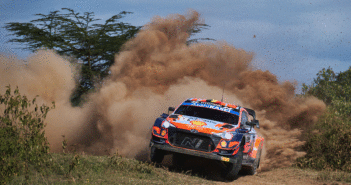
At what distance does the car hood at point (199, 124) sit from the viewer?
10180mm

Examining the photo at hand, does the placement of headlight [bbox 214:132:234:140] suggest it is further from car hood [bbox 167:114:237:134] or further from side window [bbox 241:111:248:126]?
side window [bbox 241:111:248:126]

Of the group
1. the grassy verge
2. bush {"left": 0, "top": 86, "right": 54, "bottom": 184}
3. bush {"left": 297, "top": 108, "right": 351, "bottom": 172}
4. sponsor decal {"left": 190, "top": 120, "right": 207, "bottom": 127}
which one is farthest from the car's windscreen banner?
bush {"left": 297, "top": 108, "right": 351, "bottom": 172}

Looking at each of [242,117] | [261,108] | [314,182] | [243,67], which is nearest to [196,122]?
[242,117]

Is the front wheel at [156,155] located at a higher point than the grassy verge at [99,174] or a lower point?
higher

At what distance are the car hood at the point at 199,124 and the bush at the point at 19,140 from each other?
3256 mm

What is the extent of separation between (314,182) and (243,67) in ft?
27.1

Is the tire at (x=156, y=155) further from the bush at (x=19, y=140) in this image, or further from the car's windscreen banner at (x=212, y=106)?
the bush at (x=19, y=140)

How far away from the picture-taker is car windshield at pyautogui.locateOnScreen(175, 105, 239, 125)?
1117cm

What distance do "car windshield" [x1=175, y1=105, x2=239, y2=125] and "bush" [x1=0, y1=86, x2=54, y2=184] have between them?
13.4 feet

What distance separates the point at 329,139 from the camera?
1540 centimetres

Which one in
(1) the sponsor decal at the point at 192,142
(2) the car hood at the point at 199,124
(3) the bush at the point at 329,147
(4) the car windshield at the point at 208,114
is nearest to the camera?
(1) the sponsor decal at the point at 192,142

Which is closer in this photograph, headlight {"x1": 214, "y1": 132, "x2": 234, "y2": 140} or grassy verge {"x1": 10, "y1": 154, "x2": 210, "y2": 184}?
grassy verge {"x1": 10, "y1": 154, "x2": 210, "y2": 184}

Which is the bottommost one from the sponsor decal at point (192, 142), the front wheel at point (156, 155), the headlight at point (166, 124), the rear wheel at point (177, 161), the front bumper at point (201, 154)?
the rear wheel at point (177, 161)

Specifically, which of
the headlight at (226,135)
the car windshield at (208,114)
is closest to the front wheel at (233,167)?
the headlight at (226,135)
